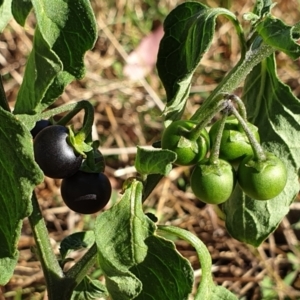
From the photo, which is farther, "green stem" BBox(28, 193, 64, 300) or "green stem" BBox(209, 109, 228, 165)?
"green stem" BBox(28, 193, 64, 300)

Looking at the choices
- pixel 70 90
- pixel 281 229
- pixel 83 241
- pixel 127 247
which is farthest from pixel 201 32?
pixel 70 90

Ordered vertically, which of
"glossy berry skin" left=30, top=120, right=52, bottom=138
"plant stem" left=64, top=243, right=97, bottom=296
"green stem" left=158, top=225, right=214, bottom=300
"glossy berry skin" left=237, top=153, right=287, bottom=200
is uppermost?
"glossy berry skin" left=237, top=153, right=287, bottom=200

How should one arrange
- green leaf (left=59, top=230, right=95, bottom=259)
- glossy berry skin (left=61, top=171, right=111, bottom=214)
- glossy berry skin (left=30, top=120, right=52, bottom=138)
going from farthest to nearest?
green leaf (left=59, top=230, right=95, bottom=259) → glossy berry skin (left=30, top=120, right=52, bottom=138) → glossy berry skin (left=61, top=171, right=111, bottom=214)

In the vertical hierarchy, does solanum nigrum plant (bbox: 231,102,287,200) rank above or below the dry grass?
above

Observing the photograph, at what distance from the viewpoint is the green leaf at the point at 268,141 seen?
164 centimetres

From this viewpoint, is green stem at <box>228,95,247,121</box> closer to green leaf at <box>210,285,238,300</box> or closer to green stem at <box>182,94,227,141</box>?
green stem at <box>182,94,227,141</box>

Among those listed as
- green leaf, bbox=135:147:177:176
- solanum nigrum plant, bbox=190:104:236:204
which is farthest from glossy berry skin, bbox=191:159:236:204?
green leaf, bbox=135:147:177:176

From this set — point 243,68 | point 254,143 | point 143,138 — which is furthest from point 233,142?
point 143,138

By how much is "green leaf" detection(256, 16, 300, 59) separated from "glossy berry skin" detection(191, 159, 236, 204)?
261mm

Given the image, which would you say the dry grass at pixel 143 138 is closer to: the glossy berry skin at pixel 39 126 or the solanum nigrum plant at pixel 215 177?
the glossy berry skin at pixel 39 126

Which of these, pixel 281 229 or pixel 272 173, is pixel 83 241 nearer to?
pixel 272 173

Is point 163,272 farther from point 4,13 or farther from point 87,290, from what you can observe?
point 4,13

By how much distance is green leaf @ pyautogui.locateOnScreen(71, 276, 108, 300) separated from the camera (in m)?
1.74

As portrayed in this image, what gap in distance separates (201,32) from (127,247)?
0.48 metres
